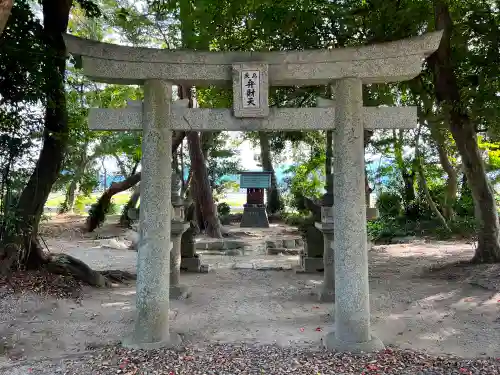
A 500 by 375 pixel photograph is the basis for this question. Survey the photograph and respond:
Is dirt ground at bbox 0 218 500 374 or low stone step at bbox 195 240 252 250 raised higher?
low stone step at bbox 195 240 252 250

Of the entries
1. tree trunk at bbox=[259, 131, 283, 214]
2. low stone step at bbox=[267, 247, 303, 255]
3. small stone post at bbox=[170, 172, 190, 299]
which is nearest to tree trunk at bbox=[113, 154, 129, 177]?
tree trunk at bbox=[259, 131, 283, 214]

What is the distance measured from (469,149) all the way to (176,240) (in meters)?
6.59

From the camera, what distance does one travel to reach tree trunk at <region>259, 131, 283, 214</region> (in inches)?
1017

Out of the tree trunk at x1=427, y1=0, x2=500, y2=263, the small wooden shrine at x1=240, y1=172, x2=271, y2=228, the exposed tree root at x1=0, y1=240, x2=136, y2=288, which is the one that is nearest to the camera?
the exposed tree root at x1=0, y1=240, x2=136, y2=288

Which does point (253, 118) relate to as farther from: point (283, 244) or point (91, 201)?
point (91, 201)

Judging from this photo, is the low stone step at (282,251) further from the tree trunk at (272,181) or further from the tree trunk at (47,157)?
the tree trunk at (272,181)

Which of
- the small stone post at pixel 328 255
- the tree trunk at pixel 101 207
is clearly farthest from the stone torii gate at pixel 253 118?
the tree trunk at pixel 101 207

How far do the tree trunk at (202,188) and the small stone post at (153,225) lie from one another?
1131 centimetres

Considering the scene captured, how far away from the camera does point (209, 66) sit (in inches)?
188

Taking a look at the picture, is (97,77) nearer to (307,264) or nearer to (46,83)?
(46,83)

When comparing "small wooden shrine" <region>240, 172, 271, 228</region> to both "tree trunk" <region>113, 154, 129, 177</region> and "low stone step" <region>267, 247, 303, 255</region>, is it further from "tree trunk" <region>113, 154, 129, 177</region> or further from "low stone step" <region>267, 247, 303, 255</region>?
"low stone step" <region>267, 247, 303, 255</region>

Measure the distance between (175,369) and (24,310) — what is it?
3046 mm

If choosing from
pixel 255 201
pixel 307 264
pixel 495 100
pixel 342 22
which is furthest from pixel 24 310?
pixel 255 201

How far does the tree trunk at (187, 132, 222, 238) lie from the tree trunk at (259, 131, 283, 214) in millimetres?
9595
